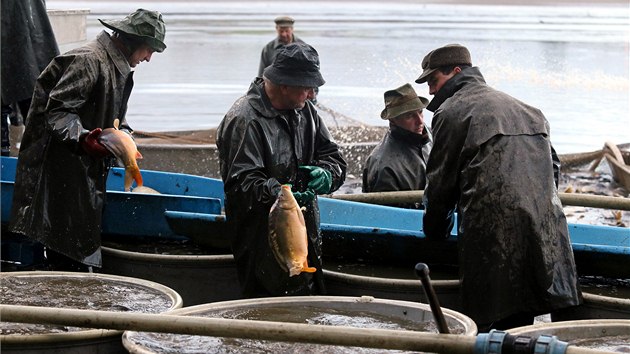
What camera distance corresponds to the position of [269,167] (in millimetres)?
5957

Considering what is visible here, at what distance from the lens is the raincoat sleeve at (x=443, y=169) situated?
5742mm

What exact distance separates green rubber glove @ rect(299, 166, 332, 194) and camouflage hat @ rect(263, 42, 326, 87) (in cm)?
42

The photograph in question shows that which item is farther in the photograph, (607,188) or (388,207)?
(607,188)

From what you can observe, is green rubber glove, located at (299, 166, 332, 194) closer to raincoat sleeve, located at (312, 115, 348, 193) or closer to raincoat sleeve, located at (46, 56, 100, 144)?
raincoat sleeve, located at (312, 115, 348, 193)

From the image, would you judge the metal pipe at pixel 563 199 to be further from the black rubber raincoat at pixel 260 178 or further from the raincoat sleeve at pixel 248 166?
the raincoat sleeve at pixel 248 166

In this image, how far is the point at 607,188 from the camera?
1343 cm

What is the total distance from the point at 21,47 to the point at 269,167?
13.0 feet

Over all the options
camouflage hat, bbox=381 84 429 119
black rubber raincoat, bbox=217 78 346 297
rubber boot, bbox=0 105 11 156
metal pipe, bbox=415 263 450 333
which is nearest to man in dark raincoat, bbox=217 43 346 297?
black rubber raincoat, bbox=217 78 346 297

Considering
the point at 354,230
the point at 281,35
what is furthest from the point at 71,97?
the point at 281,35

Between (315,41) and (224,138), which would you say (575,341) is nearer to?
(224,138)

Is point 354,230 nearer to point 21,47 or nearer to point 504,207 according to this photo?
point 504,207

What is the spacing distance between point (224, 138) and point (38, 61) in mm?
3774

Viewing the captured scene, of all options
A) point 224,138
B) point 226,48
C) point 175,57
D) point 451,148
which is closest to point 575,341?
point 451,148

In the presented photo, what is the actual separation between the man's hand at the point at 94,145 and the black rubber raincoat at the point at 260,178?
641mm
